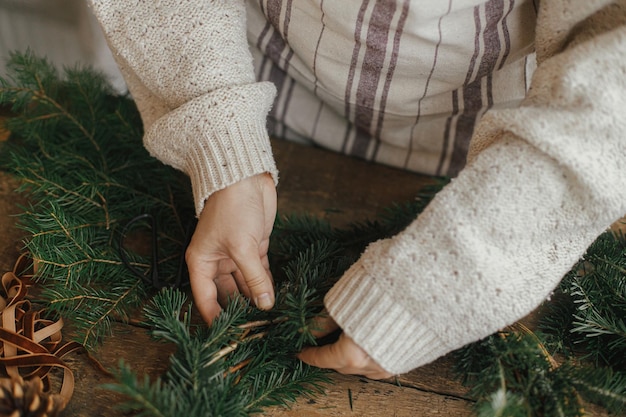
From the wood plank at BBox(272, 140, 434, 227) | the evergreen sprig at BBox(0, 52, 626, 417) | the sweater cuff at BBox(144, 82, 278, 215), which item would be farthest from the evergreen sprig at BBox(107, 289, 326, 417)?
the wood plank at BBox(272, 140, 434, 227)

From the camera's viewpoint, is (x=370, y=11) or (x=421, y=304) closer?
(x=421, y=304)

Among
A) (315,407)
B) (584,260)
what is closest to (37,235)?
(315,407)

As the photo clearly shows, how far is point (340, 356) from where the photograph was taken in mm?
552

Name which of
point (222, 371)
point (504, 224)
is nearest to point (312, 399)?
point (222, 371)

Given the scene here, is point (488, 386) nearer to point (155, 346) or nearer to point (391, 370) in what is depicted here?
point (391, 370)

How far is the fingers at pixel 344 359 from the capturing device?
548mm

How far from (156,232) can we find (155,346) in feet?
0.51

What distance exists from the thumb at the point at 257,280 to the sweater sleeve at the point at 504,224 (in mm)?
82

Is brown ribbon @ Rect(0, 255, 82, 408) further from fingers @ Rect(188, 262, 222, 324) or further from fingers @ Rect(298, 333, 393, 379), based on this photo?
fingers @ Rect(298, 333, 393, 379)

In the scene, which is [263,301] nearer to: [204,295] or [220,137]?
[204,295]

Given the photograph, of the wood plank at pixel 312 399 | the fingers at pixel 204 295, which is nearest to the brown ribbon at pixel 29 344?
the wood plank at pixel 312 399

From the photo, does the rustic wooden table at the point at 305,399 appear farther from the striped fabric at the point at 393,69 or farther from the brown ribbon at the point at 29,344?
the striped fabric at the point at 393,69

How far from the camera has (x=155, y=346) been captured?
2.09 ft

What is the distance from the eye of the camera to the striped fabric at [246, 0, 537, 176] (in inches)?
26.3
